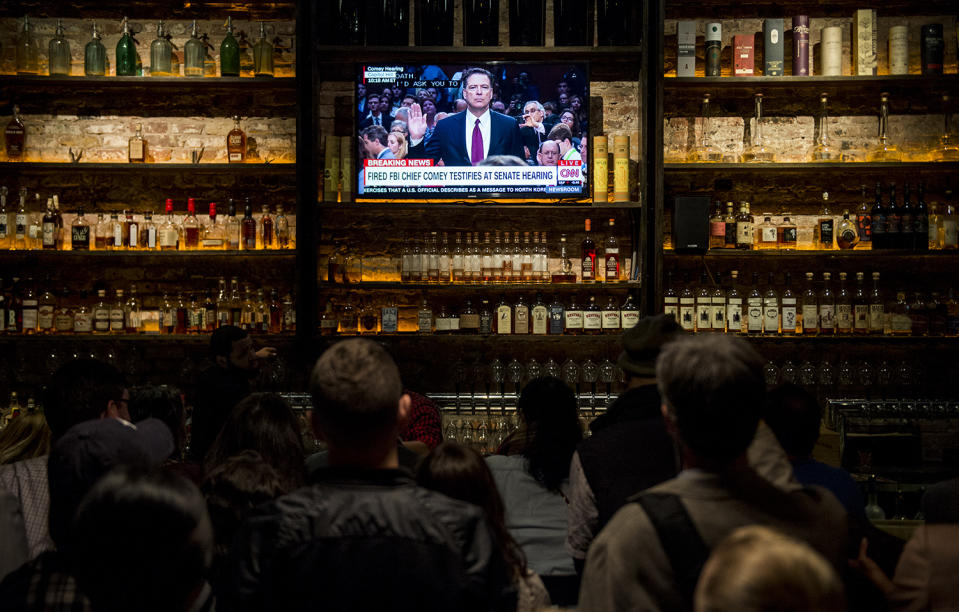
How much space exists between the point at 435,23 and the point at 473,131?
0.64 metres

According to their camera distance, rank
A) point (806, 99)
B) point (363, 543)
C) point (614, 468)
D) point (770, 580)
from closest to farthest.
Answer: point (770, 580)
point (363, 543)
point (614, 468)
point (806, 99)

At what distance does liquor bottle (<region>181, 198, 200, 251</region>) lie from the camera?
4.84 metres

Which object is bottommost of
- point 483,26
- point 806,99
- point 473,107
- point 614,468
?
point 614,468

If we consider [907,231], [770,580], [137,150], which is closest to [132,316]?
[137,150]

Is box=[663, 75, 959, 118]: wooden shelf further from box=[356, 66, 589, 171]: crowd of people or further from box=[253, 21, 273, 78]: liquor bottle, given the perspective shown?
box=[253, 21, 273, 78]: liquor bottle

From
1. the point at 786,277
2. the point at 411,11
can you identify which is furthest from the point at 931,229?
the point at 411,11

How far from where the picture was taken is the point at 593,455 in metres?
2.09

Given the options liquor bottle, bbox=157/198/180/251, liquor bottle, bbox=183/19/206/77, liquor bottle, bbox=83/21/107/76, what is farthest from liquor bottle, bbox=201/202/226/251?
liquor bottle, bbox=83/21/107/76

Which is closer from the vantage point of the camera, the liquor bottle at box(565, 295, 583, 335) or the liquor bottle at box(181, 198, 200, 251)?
the liquor bottle at box(565, 295, 583, 335)

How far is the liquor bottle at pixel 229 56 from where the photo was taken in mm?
4742

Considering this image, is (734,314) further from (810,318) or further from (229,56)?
(229,56)

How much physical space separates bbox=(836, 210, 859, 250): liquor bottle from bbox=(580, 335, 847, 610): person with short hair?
368cm

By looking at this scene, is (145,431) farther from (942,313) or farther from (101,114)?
(942,313)

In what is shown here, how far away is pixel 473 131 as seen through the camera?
473cm
